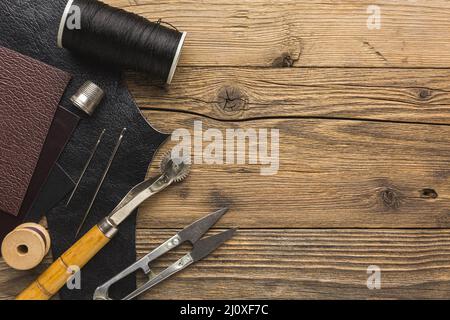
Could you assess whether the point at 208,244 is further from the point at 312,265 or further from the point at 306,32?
the point at 306,32

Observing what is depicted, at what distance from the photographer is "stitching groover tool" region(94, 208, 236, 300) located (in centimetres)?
165

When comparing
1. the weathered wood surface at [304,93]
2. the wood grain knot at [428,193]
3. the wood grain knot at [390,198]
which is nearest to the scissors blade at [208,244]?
the weathered wood surface at [304,93]

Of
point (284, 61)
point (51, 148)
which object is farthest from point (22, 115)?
point (284, 61)

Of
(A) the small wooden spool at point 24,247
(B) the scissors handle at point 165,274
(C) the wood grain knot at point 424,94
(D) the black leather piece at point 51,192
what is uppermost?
(C) the wood grain knot at point 424,94

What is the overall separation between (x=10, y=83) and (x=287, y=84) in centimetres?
71

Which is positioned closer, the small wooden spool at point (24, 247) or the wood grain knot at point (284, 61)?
the small wooden spool at point (24, 247)

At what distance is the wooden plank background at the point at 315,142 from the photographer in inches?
67.4

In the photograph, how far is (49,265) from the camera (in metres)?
1.67

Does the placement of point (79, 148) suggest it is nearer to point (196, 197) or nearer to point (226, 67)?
point (196, 197)

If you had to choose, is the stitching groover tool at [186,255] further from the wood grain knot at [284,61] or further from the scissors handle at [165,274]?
A: the wood grain knot at [284,61]

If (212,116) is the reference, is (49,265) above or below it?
below

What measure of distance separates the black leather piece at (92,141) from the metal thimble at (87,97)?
0.03 metres
